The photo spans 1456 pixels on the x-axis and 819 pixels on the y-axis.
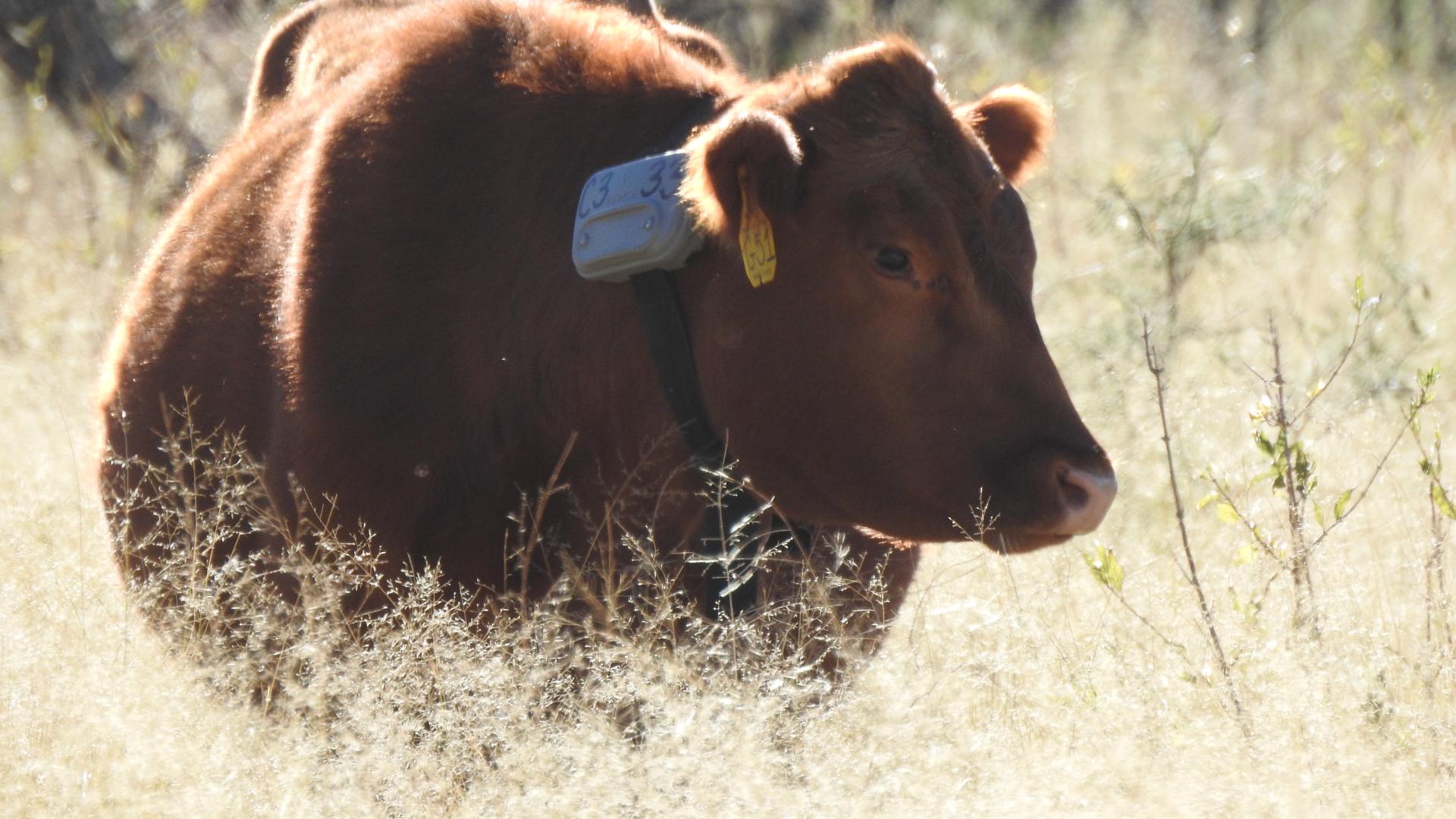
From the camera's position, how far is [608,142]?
12.0 ft

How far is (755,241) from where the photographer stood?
330cm

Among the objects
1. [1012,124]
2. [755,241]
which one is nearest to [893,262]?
[755,241]

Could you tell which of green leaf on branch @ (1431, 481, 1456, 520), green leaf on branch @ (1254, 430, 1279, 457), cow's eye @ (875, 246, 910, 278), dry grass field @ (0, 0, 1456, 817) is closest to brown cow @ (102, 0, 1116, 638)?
cow's eye @ (875, 246, 910, 278)

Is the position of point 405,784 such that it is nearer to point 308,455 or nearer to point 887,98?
point 308,455

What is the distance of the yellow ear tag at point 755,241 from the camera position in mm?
3273

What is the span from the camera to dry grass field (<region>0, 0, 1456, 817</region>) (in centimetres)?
300

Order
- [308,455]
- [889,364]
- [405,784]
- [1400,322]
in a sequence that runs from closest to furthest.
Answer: [405,784]
[889,364]
[308,455]
[1400,322]

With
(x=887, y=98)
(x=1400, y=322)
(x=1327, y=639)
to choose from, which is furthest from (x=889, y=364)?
(x=1400, y=322)

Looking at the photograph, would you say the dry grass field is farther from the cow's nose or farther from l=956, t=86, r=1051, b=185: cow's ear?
l=956, t=86, r=1051, b=185: cow's ear

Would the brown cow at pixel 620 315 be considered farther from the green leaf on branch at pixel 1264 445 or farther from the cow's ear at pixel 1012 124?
the green leaf on branch at pixel 1264 445

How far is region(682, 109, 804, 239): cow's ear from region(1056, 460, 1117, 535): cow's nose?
0.76 m

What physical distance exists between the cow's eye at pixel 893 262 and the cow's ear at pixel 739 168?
215 mm

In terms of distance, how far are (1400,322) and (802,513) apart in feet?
13.5

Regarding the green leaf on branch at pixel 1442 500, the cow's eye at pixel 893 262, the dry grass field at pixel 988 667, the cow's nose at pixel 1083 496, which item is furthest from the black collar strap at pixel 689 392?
the green leaf on branch at pixel 1442 500
